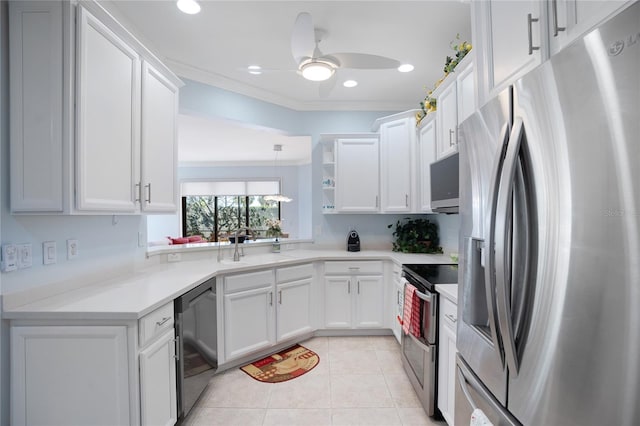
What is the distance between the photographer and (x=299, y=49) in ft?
6.62

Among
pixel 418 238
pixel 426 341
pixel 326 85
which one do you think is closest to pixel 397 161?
pixel 418 238

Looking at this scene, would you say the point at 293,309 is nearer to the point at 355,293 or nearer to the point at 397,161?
the point at 355,293

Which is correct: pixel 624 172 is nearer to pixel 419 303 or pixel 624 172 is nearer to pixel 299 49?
pixel 419 303

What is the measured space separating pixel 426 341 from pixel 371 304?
4.28ft

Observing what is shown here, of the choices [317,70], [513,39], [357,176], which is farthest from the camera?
[357,176]

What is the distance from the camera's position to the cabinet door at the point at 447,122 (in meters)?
2.26

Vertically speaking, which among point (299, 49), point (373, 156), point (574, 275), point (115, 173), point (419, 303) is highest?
point (299, 49)

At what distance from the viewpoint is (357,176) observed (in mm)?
3594

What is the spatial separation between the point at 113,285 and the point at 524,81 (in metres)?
2.28

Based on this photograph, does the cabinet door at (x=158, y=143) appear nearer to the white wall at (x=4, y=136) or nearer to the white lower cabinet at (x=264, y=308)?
the white wall at (x=4, y=136)

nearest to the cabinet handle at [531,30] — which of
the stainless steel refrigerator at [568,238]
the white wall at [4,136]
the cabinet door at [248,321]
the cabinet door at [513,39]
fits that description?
the cabinet door at [513,39]

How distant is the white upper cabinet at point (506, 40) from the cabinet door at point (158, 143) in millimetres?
1904

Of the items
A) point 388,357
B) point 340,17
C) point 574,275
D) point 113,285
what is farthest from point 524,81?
point 388,357

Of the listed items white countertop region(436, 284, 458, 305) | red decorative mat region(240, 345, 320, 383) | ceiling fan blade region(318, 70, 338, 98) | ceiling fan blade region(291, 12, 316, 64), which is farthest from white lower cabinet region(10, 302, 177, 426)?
ceiling fan blade region(318, 70, 338, 98)
